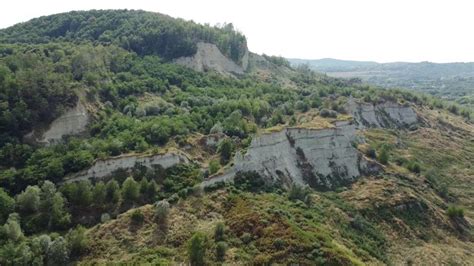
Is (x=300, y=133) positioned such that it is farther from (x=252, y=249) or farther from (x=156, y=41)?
(x=156, y=41)

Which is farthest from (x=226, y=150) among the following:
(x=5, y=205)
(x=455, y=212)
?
(x=455, y=212)

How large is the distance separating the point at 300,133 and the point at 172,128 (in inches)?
803

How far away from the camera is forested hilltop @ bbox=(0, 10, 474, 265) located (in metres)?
53.6

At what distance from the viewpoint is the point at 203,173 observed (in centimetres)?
6669

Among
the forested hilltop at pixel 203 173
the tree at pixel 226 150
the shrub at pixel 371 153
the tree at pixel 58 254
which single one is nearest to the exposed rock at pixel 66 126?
the forested hilltop at pixel 203 173

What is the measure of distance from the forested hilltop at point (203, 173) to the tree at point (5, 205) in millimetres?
266

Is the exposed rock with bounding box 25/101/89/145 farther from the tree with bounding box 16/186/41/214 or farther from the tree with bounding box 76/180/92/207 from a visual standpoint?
the tree with bounding box 76/180/92/207

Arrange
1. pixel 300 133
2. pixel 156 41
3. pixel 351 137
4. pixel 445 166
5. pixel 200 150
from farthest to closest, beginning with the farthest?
pixel 156 41
pixel 445 166
pixel 351 137
pixel 300 133
pixel 200 150

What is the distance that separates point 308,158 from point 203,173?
68.3ft

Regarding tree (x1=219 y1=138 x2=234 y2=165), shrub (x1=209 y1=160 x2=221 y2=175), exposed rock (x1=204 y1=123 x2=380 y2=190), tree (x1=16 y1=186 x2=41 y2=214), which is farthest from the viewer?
tree (x1=219 y1=138 x2=234 y2=165)

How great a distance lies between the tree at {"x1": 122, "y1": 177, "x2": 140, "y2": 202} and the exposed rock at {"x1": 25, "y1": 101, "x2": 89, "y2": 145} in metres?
20.3

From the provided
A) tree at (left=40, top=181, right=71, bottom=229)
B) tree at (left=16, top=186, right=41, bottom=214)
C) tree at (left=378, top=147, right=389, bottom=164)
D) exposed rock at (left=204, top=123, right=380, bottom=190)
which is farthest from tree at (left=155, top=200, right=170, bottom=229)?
tree at (left=378, top=147, right=389, bottom=164)

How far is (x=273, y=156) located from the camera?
7369cm

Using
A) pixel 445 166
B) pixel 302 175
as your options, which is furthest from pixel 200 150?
pixel 445 166
